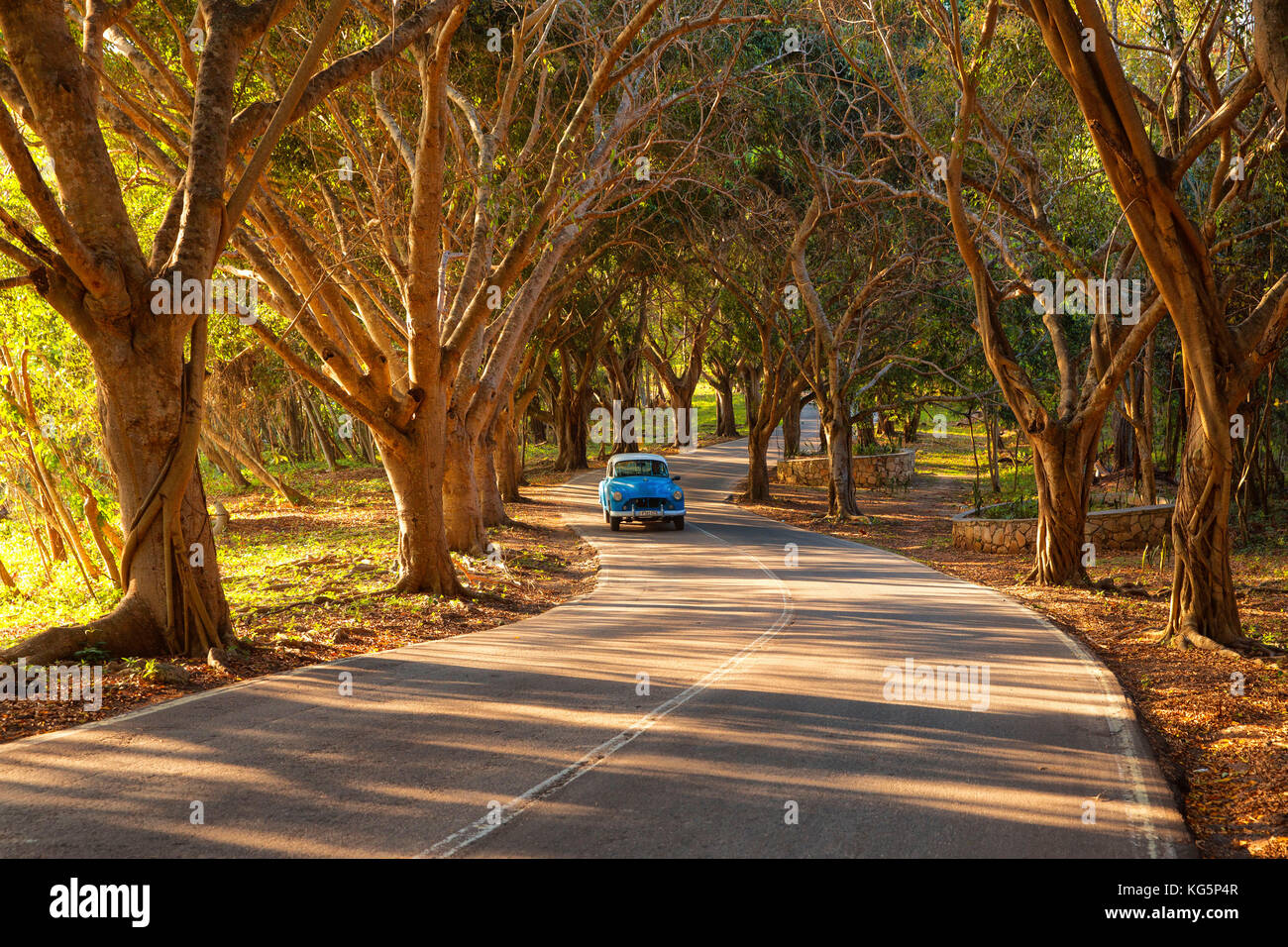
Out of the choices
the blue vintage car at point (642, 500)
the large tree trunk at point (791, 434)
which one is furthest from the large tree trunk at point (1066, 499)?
the large tree trunk at point (791, 434)

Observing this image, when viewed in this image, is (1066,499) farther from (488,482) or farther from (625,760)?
(488,482)

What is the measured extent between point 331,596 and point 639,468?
45.7 ft

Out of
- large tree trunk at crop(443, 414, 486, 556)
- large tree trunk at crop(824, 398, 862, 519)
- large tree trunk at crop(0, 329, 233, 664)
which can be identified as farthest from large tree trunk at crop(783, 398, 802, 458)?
large tree trunk at crop(0, 329, 233, 664)

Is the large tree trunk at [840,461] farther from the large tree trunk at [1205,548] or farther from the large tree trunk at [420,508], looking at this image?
the large tree trunk at [1205,548]

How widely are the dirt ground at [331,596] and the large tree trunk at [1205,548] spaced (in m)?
8.01

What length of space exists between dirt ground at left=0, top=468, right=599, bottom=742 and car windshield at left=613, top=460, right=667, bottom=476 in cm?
229

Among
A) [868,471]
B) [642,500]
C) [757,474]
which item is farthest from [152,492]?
[868,471]

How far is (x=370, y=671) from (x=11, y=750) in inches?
127

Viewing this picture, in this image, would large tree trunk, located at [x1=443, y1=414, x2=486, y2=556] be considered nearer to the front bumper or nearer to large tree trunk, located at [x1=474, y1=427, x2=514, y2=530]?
large tree trunk, located at [x1=474, y1=427, x2=514, y2=530]

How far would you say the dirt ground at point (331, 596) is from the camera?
817 cm

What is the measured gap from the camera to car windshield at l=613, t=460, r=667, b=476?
87.7ft

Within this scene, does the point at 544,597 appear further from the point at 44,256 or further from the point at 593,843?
the point at 593,843
